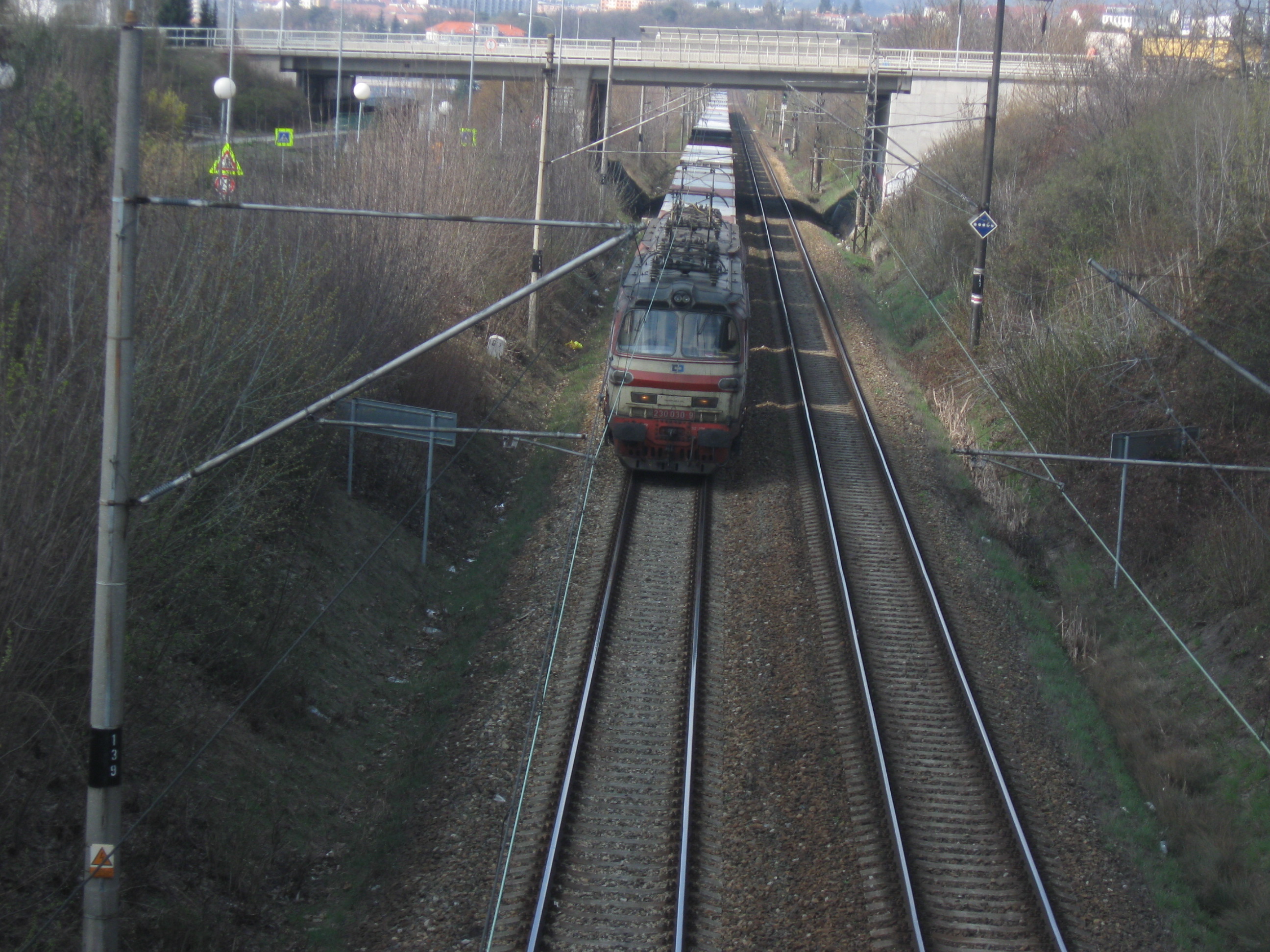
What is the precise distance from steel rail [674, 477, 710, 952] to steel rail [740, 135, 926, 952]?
158 centimetres

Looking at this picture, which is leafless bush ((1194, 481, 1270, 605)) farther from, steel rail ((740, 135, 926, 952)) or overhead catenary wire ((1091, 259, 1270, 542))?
steel rail ((740, 135, 926, 952))

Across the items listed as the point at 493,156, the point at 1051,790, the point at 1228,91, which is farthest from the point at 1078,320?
the point at 493,156

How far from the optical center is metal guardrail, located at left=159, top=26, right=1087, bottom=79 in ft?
134

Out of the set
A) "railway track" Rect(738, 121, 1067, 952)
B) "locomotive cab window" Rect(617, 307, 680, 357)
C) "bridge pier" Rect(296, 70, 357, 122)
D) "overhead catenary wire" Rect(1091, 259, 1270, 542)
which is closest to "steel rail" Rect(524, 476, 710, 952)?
"railway track" Rect(738, 121, 1067, 952)

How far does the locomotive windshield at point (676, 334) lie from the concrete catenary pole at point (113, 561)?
10132mm

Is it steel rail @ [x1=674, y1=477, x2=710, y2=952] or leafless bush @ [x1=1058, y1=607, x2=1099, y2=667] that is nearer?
steel rail @ [x1=674, y1=477, x2=710, y2=952]

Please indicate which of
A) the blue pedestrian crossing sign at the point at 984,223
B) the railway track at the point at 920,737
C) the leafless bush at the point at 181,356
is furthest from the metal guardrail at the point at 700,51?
the railway track at the point at 920,737

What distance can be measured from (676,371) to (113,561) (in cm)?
1021

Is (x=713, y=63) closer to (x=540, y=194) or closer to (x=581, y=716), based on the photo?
(x=540, y=194)

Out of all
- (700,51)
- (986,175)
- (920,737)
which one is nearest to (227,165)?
(920,737)

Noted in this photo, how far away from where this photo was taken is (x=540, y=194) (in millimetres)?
21078

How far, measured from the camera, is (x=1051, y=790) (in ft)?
32.2

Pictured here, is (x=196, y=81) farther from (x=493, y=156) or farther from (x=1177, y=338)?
(x=1177, y=338)

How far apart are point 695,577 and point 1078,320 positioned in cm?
808
